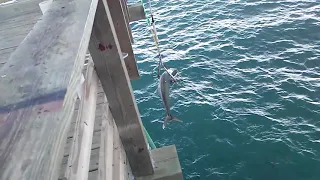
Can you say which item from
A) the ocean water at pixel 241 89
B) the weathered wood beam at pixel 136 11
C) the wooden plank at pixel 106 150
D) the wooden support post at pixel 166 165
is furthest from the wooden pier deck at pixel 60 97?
the ocean water at pixel 241 89

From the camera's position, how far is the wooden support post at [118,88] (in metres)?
2.50

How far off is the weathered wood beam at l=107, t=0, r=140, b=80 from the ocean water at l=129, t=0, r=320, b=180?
2.59 meters

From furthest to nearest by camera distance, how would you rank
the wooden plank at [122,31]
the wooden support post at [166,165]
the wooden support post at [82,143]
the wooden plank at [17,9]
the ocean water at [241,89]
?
the ocean water at [241,89] → the wooden plank at [122,31] → the wooden support post at [166,165] → the wooden plank at [17,9] → the wooden support post at [82,143]

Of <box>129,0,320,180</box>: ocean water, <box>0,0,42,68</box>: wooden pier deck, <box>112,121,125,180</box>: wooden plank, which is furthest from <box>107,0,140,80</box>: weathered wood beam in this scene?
<box>129,0,320,180</box>: ocean water

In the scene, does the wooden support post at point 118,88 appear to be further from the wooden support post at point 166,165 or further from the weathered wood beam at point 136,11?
the weathered wood beam at point 136,11

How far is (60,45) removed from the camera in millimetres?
1257

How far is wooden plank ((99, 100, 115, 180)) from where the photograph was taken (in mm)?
2473

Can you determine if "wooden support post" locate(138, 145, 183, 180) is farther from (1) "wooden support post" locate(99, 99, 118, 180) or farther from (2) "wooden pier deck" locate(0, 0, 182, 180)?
(1) "wooden support post" locate(99, 99, 118, 180)

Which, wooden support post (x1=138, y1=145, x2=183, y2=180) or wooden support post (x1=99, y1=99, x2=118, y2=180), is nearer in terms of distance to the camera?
wooden support post (x1=99, y1=99, x2=118, y2=180)

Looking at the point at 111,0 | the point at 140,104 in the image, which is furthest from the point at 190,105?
the point at 111,0

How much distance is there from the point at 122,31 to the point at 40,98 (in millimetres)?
3956

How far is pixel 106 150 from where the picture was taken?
2.77 meters

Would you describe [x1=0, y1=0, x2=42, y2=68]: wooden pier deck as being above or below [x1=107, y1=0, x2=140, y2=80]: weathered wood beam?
above

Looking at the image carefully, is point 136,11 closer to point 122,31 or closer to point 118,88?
point 122,31
